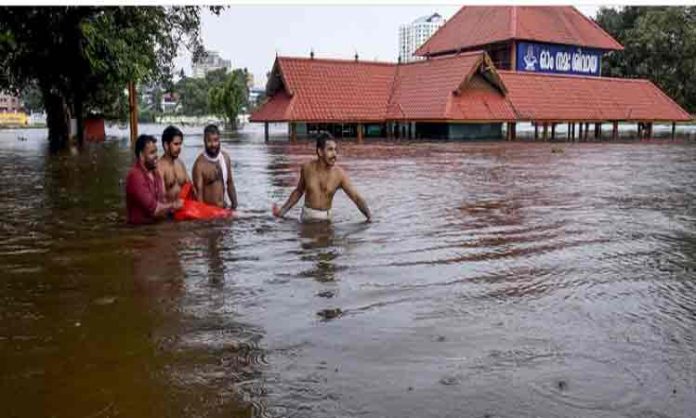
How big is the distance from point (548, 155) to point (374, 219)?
1462 centimetres

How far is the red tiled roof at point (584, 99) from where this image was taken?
3152 centimetres

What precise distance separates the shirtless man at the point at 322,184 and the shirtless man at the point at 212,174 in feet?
2.76

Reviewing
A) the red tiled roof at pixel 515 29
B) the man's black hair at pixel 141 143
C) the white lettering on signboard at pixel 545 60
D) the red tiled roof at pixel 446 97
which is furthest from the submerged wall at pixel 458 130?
the man's black hair at pixel 141 143

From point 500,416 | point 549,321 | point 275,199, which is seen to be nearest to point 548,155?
point 275,199

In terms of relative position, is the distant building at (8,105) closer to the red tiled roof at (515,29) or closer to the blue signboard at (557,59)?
the red tiled roof at (515,29)

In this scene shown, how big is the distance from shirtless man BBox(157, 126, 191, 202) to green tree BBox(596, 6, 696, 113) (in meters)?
44.1

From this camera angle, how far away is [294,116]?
95.3 feet

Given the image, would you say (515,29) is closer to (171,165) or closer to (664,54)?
(664,54)

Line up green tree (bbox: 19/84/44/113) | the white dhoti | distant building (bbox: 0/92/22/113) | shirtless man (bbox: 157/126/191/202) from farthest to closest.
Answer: distant building (bbox: 0/92/22/113) → green tree (bbox: 19/84/44/113) → the white dhoti → shirtless man (bbox: 157/126/191/202)

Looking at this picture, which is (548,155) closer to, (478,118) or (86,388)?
(478,118)

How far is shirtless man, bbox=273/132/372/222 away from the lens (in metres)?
7.43

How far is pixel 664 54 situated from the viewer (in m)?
45.4

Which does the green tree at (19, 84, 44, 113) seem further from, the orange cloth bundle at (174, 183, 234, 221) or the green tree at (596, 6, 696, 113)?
the green tree at (596, 6, 696, 113)

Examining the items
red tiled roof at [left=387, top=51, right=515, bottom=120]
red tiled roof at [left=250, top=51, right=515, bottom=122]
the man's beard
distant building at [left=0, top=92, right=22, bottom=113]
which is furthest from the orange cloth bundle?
distant building at [left=0, top=92, right=22, bottom=113]
